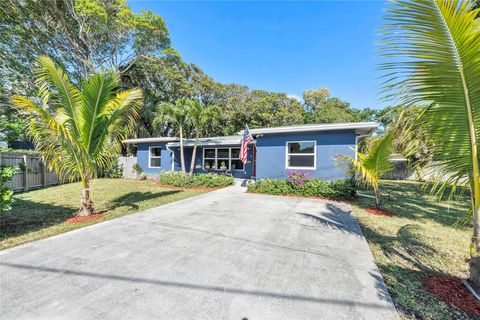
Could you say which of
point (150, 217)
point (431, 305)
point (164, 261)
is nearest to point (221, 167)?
point (150, 217)

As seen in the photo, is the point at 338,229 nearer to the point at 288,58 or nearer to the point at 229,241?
the point at 229,241

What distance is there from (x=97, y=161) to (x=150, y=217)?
86.1 inches

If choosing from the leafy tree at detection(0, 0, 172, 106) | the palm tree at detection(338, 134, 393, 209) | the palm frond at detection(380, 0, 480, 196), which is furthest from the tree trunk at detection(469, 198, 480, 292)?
the leafy tree at detection(0, 0, 172, 106)

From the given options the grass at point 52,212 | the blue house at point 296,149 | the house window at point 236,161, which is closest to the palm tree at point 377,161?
the blue house at point 296,149

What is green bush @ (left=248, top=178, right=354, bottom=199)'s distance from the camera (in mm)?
8750

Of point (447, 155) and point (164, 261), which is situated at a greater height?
point (447, 155)

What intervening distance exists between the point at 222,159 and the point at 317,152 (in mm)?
6893

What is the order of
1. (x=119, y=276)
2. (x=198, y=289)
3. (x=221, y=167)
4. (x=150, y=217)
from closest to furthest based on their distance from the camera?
(x=198, y=289) < (x=119, y=276) < (x=150, y=217) < (x=221, y=167)

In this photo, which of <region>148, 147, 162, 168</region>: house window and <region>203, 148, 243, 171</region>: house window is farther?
<region>148, 147, 162, 168</region>: house window

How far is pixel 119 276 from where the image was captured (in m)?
2.97

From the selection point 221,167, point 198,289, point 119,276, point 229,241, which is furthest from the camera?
point 221,167

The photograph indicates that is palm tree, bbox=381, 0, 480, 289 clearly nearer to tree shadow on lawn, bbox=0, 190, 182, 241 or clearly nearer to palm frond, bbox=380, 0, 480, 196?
palm frond, bbox=380, 0, 480, 196

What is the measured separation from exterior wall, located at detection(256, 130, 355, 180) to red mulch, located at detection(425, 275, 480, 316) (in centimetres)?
639

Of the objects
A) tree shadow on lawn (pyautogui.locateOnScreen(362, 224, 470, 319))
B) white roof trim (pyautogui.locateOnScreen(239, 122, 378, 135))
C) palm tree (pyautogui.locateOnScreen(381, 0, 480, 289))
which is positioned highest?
white roof trim (pyautogui.locateOnScreen(239, 122, 378, 135))
